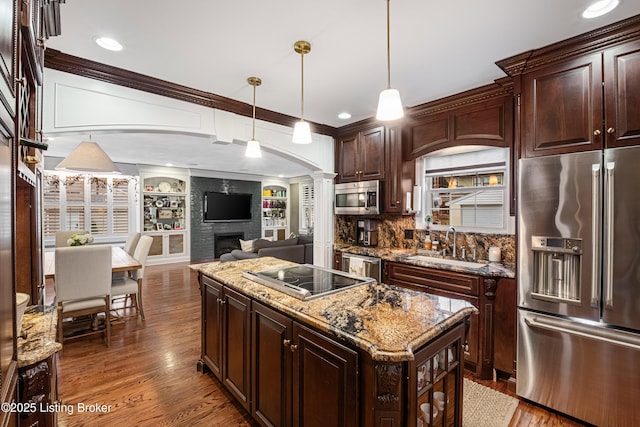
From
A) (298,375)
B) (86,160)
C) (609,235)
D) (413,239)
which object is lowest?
(298,375)

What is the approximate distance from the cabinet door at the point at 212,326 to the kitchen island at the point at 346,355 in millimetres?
138

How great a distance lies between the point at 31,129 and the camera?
1703 millimetres

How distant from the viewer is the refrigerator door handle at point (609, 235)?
6.14 ft

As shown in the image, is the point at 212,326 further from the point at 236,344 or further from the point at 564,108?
the point at 564,108

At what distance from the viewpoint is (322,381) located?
1350 millimetres

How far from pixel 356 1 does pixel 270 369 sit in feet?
7.09

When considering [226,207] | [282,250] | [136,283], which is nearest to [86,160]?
[136,283]

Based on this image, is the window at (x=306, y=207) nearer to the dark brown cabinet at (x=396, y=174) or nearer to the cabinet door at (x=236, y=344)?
the dark brown cabinet at (x=396, y=174)

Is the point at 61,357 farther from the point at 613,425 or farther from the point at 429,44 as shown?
the point at 613,425

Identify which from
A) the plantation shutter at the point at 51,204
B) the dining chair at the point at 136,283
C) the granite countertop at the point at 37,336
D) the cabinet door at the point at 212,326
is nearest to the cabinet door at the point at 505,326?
the cabinet door at the point at 212,326

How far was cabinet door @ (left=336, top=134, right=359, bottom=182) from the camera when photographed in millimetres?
3975

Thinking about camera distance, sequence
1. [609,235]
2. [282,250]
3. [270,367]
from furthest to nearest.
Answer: [282,250] < [609,235] < [270,367]

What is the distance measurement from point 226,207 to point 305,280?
7.36 meters

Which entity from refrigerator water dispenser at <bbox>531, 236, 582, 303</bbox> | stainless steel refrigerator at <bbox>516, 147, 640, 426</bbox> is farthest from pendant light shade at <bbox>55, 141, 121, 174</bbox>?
refrigerator water dispenser at <bbox>531, 236, 582, 303</bbox>
